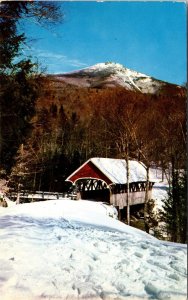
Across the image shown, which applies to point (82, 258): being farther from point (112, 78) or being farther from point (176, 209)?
point (112, 78)

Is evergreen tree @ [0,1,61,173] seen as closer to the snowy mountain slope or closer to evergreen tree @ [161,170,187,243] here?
the snowy mountain slope

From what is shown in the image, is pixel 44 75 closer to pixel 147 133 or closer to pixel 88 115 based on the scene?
pixel 88 115

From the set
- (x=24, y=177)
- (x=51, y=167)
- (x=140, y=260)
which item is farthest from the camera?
(x=24, y=177)

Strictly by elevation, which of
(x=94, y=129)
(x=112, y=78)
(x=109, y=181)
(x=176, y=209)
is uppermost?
(x=112, y=78)

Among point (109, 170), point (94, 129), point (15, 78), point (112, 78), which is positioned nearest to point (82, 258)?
point (109, 170)

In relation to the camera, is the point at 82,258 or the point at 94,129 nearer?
the point at 82,258

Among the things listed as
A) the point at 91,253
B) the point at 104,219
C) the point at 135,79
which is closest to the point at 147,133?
the point at 135,79

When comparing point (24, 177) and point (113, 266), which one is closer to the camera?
point (113, 266)

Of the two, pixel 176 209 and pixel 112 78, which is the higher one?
pixel 112 78
